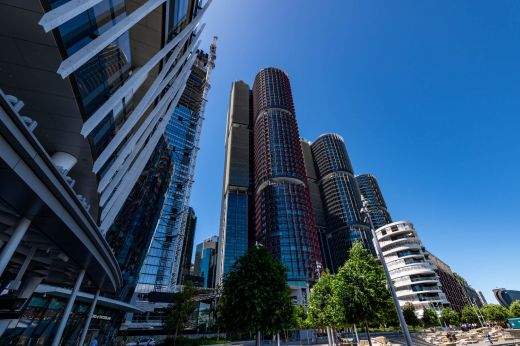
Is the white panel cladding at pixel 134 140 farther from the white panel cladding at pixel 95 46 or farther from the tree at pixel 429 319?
the tree at pixel 429 319

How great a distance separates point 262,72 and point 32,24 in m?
160

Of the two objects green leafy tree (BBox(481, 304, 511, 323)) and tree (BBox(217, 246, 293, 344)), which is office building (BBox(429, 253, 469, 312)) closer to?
green leafy tree (BBox(481, 304, 511, 323))

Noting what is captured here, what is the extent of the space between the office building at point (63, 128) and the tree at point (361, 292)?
58.0 feet

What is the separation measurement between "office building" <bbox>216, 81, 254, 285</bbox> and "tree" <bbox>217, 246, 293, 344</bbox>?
88477 mm

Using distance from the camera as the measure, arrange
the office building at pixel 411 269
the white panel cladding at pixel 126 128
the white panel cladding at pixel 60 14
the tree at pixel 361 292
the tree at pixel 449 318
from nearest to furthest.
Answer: the white panel cladding at pixel 60 14 < the white panel cladding at pixel 126 128 < the tree at pixel 361 292 < the tree at pixel 449 318 < the office building at pixel 411 269

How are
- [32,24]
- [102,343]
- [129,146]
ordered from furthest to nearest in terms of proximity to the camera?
1. [102,343]
2. [129,146]
3. [32,24]

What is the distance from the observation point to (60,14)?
6836 millimetres

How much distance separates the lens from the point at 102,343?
3162 centimetres

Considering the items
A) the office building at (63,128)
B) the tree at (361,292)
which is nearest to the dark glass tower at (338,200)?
the tree at (361,292)

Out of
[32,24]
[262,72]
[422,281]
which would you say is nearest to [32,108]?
[32,24]

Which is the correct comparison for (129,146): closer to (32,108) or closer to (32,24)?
(32,108)

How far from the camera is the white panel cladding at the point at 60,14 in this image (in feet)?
21.0

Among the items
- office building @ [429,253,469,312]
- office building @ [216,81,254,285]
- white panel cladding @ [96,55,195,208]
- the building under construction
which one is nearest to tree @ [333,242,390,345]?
white panel cladding @ [96,55,195,208]

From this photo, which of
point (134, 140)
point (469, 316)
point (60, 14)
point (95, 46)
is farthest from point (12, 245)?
point (469, 316)
